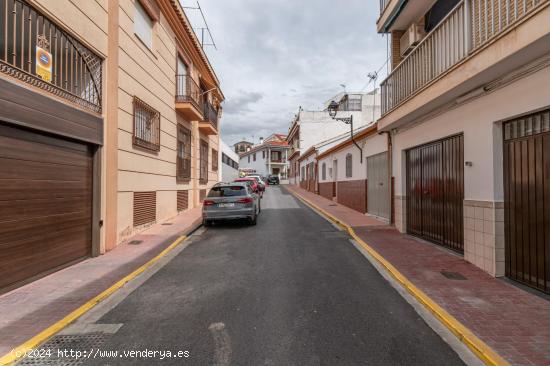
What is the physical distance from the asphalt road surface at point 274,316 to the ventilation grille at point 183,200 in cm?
665

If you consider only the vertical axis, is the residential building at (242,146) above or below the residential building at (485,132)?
above

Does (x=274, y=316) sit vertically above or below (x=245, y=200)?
below

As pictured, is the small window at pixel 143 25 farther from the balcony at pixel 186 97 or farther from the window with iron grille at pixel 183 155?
the window with iron grille at pixel 183 155

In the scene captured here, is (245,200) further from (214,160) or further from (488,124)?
(214,160)

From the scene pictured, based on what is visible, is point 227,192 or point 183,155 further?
point 183,155

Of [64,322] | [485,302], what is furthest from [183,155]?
[485,302]

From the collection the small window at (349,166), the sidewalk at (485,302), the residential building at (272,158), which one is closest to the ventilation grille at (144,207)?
the sidewalk at (485,302)

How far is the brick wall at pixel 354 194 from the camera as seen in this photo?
13.2 metres

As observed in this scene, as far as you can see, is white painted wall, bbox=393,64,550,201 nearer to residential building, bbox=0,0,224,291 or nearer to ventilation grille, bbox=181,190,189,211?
residential building, bbox=0,0,224,291

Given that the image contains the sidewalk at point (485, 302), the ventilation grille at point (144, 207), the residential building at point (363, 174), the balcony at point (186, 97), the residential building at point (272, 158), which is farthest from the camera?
the residential building at point (272, 158)

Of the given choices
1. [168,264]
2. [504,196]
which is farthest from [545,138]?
[168,264]

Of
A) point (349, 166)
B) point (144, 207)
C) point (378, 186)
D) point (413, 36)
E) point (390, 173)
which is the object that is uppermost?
point (413, 36)

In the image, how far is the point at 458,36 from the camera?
19.3ft

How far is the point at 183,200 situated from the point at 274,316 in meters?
10.6
